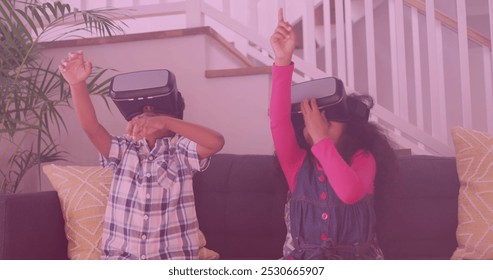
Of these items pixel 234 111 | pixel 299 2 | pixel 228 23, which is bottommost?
pixel 234 111

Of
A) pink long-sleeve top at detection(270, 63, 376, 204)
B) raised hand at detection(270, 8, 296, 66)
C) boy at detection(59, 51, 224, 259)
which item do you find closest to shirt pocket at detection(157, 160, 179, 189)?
boy at detection(59, 51, 224, 259)

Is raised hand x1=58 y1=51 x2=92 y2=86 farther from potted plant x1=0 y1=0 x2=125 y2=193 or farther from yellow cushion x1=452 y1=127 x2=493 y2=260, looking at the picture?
yellow cushion x1=452 y1=127 x2=493 y2=260

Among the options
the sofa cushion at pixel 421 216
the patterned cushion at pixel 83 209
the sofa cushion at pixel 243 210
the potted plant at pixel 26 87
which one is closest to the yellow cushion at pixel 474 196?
the sofa cushion at pixel 421 216

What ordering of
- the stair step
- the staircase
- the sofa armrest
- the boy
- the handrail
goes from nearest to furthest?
the sofa armrest
the boy
the stair step
the staircase
the handrail

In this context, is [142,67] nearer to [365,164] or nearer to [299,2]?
[299,2]

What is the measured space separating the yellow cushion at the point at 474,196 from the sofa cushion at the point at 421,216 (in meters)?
0.10

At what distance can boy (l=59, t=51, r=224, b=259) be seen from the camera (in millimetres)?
1075

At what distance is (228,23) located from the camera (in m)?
1.98

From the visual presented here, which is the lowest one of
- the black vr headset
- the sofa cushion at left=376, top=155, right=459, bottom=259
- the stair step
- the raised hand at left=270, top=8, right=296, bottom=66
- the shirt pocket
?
the sofa cushion at left=376, top=155, right=459, bottom=259

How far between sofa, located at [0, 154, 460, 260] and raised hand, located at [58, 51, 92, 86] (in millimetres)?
423

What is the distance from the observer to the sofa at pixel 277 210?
4.28ft

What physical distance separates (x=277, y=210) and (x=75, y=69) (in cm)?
62
